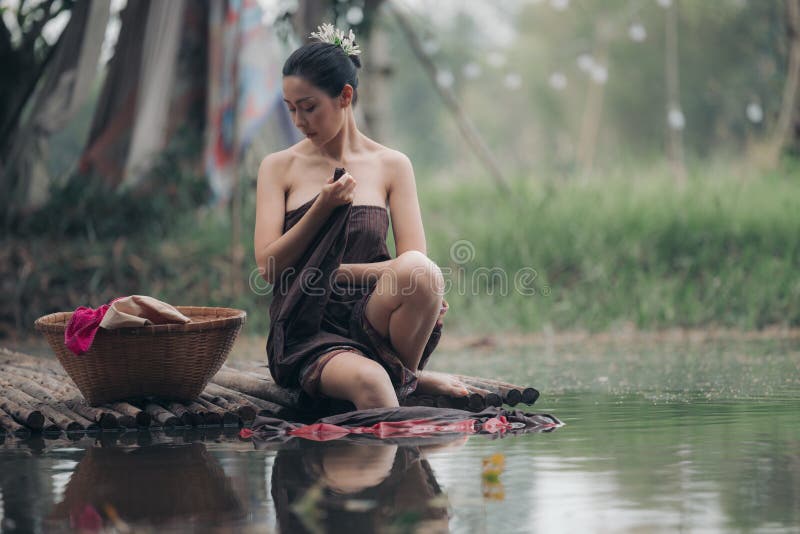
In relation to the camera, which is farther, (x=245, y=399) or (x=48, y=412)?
(x=245, y=399)

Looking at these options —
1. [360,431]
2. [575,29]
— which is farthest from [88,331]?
[575,29]

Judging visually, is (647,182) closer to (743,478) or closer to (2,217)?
(2,217)

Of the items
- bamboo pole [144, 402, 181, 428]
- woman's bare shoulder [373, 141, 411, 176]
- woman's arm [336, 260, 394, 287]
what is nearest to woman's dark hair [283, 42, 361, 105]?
woman's bare shoulder [373, 141, 411, 176]

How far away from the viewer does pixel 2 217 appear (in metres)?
10.1

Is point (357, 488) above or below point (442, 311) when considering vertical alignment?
below

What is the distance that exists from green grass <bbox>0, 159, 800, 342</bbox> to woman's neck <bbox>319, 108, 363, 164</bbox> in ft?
14.5

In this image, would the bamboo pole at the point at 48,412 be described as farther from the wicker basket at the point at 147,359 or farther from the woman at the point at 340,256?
the woman at the point at 340,256

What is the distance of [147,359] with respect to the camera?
15.7 ft

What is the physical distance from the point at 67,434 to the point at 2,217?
593 cm

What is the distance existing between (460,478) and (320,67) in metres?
1.94

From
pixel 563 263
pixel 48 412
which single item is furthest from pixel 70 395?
pixel 563 263

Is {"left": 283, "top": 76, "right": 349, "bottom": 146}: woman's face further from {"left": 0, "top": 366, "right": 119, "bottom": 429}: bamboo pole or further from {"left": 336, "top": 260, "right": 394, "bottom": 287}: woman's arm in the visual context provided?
{"left": 0, "top": 366, "right": 119, "bottom": 429}: bamboo pole

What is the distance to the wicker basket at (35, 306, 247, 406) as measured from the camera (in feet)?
15.5

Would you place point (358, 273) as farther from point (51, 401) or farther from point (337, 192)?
point (51, 401)
